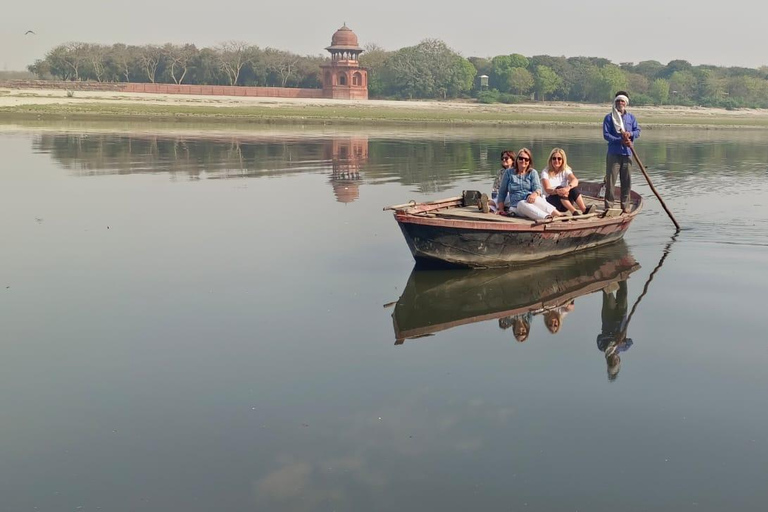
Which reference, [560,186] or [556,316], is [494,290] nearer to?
[556,316]

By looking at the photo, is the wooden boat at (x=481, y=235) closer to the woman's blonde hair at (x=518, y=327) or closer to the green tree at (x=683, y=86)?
the woman's blonde hair at (x=518, y=327)

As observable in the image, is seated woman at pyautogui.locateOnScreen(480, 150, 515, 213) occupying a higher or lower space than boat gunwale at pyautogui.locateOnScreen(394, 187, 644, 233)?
higher

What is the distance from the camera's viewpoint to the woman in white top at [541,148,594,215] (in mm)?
14867

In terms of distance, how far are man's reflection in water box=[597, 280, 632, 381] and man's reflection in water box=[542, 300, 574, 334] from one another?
18.4 inches

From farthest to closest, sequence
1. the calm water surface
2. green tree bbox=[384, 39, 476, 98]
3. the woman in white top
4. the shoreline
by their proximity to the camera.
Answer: green tree bbox=[384, 39, 476, 98]
the shoreline
the woman in white top
the calm water surface

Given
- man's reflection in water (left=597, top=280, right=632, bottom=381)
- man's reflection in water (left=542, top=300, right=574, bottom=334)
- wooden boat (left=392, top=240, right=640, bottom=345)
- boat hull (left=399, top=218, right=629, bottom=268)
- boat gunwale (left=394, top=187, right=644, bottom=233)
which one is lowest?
man's reflection in water (left=597, top=280, right=632, bottom=381)

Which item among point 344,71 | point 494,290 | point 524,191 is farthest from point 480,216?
point 344,71

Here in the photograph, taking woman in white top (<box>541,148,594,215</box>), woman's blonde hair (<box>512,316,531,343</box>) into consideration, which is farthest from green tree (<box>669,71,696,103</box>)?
woman's blonde hair (<box>512,316,531,343</box>)

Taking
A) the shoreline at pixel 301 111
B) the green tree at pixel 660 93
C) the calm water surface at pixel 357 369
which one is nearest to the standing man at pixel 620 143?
the calm water surface at pixel 357 369

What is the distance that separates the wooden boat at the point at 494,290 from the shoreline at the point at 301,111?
4994cm

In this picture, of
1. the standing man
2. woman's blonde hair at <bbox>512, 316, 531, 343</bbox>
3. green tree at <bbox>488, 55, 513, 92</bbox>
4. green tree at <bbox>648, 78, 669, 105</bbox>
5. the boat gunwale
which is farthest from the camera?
green tree at <bbox>488, 55, 513, 92</bbox>

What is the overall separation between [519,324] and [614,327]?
1.18 meters

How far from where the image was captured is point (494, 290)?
40.9 feet

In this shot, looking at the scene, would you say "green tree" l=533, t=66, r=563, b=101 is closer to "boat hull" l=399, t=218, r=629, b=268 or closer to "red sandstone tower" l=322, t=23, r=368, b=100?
"red sandstone tower" l=322, t=23, r=368, b=100
